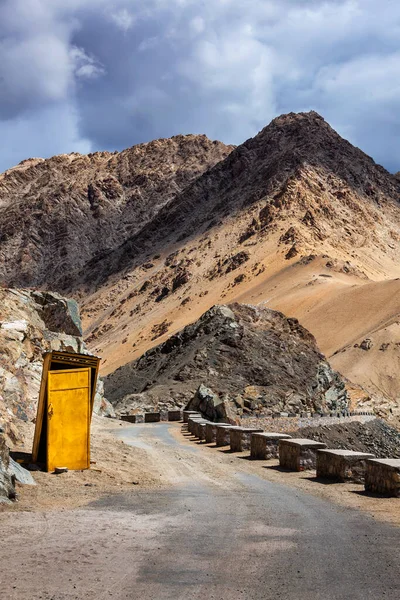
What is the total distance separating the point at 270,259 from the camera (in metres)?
80.9

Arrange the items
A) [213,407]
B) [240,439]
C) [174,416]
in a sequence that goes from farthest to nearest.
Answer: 1. [174,416]
2. [213,407]
3. [240,439]

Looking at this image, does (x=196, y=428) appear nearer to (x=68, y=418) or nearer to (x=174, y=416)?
(x=174, y=416)

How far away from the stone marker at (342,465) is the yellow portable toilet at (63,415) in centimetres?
378

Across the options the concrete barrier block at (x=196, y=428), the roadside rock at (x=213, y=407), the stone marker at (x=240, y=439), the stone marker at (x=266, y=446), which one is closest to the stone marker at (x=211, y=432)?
the concrete barrier block at (x=196, y=428)

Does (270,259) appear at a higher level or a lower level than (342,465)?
higher

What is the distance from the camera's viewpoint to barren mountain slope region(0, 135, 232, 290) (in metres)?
133

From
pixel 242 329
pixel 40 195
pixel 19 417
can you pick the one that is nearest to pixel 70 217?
pixel 40 195

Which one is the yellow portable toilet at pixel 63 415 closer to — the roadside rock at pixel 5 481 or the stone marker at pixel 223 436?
the roadside rock at pixel 5 481

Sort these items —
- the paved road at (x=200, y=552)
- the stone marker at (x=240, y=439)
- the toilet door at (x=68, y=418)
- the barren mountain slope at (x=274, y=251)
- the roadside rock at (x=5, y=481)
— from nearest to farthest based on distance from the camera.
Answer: the paved road at (x=200, y=552), the roadside rock at (x=5, y=481), the toilet door at (x=68, y=418), the stone marker at (x=240, y=439), the barren mountain slope at (x=274, y=251)

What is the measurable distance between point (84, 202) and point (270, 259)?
6976cm

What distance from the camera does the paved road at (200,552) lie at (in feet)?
15.1

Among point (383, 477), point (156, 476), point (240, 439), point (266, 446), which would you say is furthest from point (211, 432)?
point (383, 477)

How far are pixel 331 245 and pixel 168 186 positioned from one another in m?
63.6

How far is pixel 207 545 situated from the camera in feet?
19.2
